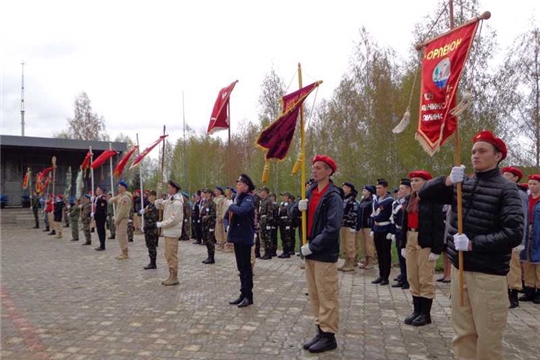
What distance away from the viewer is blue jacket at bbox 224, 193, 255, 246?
7.25 metres

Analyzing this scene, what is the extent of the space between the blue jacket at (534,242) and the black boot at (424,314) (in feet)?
8.45

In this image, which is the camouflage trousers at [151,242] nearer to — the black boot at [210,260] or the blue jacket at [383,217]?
the black boot at [210,260]

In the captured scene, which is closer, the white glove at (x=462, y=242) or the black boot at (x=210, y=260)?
the white glove at (x=462, y=242)

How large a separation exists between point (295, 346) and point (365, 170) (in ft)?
50.9

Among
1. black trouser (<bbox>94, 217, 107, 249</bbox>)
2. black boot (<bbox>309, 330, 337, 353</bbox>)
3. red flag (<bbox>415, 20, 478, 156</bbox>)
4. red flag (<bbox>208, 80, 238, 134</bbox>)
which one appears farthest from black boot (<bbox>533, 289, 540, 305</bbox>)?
black trouser (<bbox>94, 217, 107, 249</bbox>)

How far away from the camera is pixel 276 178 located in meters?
26.3

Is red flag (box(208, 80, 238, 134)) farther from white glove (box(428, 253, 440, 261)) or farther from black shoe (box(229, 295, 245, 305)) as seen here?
white glove (box(428, 253, 440, 261))

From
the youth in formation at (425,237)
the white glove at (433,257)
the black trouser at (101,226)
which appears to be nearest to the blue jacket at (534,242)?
the youth in formation at (425,237)

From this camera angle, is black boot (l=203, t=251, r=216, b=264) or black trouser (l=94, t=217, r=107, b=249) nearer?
black boot (l=203, t=251, r=216, b=264)

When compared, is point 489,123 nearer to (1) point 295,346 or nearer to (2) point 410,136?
(2) point 410,136

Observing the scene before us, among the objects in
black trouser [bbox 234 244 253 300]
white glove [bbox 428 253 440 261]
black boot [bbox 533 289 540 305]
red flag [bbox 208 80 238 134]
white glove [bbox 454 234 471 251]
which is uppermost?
red flag [bbox 208 80 238 134]

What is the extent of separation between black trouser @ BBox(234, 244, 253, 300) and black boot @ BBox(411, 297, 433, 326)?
8.58ft

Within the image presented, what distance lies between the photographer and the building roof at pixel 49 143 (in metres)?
28.7

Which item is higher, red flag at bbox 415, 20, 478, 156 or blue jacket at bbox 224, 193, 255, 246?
red flag at bbox 415, 20, 478, 156
